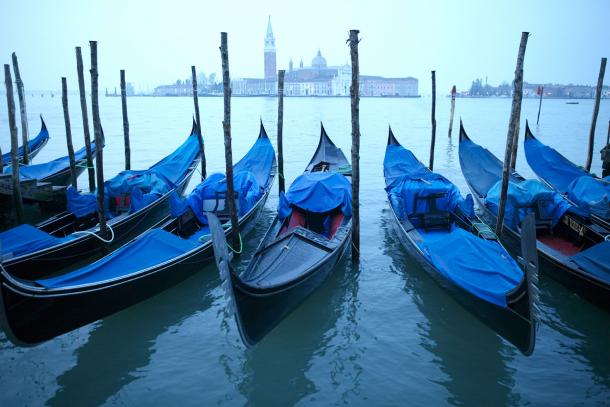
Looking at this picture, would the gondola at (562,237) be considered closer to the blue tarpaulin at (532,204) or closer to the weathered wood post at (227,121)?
the blue tarpaulin at (532,204)

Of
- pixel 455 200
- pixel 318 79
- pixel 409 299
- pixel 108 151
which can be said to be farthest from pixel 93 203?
pixel 318 79

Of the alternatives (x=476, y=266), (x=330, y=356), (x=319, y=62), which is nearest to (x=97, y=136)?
(x=330, y=356)

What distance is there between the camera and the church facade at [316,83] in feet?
368

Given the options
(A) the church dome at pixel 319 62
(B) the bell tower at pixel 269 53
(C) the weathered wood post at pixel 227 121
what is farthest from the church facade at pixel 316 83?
(C) the weathered wood post at pixel 227 121

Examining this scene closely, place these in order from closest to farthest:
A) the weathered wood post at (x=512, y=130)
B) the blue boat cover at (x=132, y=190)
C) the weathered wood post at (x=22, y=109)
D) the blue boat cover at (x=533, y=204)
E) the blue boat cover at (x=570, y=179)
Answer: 1. the weathered wood post at (x=512, y=130)
2. the blue boat cover at (x=533, y=204)
3. the blue boat cover at (x=132, y=190)
4. the blue boat cover at (x=570, y=179)
5. the weathered wood post at (x=22, y=109)

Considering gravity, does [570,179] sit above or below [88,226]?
above

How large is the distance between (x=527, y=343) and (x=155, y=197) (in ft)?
19.2

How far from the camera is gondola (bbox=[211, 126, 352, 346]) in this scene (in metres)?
3.92

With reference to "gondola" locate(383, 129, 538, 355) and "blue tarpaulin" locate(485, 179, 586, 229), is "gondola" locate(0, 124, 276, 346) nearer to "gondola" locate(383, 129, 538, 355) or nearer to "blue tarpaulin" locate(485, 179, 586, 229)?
"gondola" locate(383, 129, 538, 355)

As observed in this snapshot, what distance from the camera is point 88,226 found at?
22.3 feet

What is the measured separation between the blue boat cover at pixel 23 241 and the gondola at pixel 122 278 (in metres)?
0.52

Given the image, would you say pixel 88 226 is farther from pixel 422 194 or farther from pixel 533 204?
pixel 533 204

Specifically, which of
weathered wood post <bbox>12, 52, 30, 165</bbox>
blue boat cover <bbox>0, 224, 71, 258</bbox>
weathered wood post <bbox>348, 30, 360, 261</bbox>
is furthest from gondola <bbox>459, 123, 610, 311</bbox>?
weathered wood post <bbox>12, 52, 30, 165</bbox>

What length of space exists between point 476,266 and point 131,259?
142 inches
